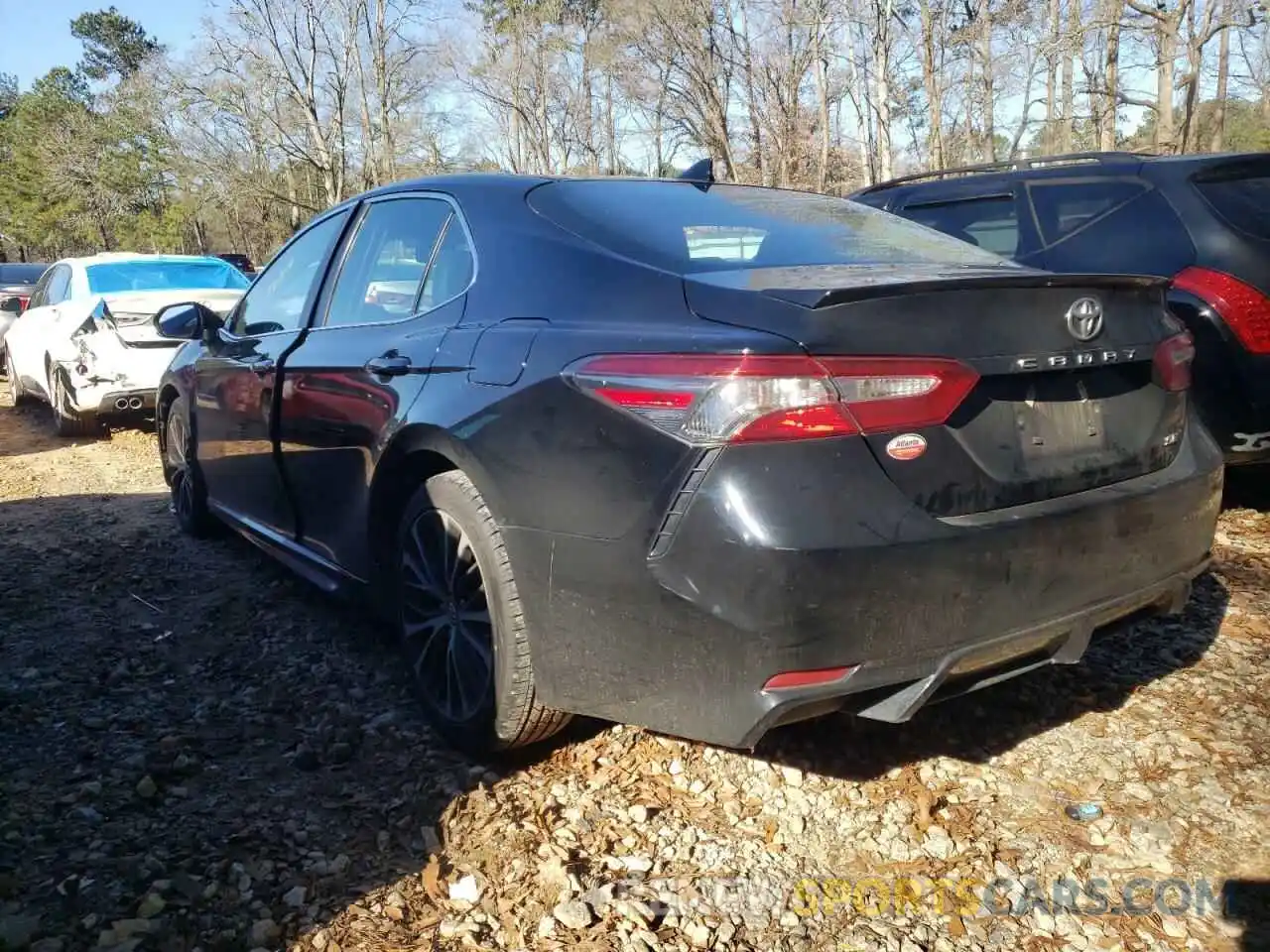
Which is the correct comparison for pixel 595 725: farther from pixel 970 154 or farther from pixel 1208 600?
pixel 970 154

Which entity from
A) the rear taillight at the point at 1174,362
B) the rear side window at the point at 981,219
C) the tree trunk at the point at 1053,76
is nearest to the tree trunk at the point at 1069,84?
the tree trunk at the point at 1053,76

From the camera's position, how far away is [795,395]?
1986 millimetres

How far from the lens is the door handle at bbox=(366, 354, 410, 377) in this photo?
2.92m

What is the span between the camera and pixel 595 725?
296 cm

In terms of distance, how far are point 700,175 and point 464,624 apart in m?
1.77

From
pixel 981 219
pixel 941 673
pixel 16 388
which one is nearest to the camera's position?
pixel 941 673

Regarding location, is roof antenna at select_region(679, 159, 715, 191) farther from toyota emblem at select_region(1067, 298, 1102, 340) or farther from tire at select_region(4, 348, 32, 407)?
tire at select_region(4, 348, 32, 407)

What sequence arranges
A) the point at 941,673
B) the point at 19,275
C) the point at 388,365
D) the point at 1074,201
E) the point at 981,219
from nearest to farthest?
the point at 941,673, the point at 388,365, the point at 1074,201, the point at 981,219, the point at 19,275

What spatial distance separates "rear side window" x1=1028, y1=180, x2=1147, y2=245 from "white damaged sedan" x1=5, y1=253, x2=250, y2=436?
6.14 meters

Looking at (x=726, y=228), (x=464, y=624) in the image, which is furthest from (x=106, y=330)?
(x=726, y=228)

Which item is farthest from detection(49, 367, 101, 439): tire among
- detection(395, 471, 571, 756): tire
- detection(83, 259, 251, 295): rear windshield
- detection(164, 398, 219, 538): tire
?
detection(395, 471, 571, 756): tire

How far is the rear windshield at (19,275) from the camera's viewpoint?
1742 cm

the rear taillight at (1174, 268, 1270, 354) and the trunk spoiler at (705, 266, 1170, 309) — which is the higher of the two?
the trunk spoiler at (705, 266, 1170, 309)

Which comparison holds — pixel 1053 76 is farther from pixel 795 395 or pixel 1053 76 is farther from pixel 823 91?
pixel 795 395
